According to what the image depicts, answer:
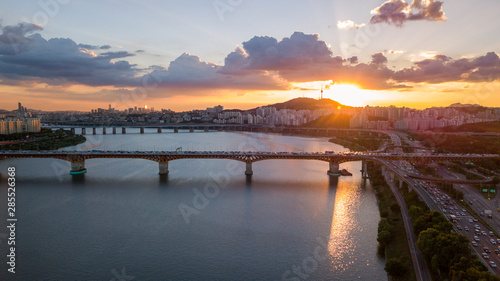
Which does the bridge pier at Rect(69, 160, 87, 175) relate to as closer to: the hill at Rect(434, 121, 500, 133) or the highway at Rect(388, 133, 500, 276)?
the highway at Rect(388, 133, 500, 276)

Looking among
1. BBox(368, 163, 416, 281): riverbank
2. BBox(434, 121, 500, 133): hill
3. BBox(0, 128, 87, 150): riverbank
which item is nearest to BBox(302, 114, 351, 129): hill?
BBox(434, 121, 500, 133): hill

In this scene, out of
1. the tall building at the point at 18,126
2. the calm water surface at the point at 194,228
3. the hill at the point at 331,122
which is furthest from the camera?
the hill at the point at 331,122

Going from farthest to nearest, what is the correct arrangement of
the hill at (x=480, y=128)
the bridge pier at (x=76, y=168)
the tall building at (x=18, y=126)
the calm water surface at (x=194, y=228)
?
the tall building at (x=18, y=126), the hill at (x=480, y=128), the bridge pier at (x=76, y=168), the calm water surface at (x=194, y=228)

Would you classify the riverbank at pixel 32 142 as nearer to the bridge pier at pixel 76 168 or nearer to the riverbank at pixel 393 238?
the bridge pier at pixel 76 168

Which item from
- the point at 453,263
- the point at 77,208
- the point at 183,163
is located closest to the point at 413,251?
the point at 453,263

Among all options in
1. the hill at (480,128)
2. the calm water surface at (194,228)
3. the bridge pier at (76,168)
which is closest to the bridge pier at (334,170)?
the calm water surface at (194,228)

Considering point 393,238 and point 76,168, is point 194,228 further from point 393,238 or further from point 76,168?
point 76,168

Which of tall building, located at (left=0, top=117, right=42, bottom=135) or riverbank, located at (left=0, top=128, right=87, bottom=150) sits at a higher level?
tall building, located at (left=0, top=117, right=42, bottom=135)

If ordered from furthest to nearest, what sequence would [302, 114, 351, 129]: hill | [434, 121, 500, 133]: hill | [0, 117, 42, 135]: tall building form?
1. [302, 114, 351, 129]: hill
2. [0, 117, 42, 135]: tall building
3. [434, 121, 500, 133]: hill

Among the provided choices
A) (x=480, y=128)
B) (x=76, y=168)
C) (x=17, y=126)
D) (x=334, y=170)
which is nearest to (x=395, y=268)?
(x=334, y=170)
